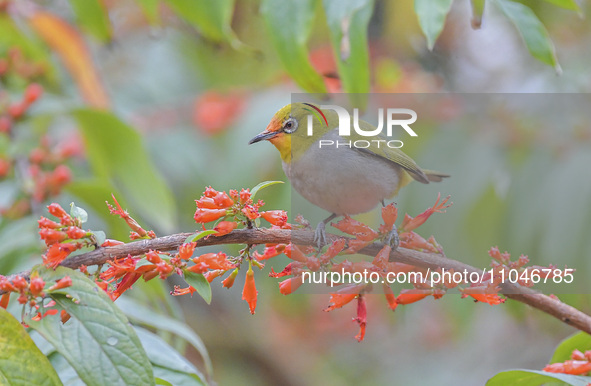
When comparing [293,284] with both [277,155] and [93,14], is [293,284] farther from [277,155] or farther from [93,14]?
[277,155]

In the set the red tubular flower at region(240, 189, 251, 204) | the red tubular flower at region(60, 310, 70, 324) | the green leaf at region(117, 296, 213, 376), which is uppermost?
the red tubular flower at region(240, 189, 251, 204)

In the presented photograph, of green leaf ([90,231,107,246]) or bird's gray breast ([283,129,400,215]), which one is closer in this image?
green leaf ([90,231,107,246])

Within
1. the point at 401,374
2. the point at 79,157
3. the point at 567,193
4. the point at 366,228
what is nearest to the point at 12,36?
the point at 79,157

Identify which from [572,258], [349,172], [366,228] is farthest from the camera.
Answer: [572,258]

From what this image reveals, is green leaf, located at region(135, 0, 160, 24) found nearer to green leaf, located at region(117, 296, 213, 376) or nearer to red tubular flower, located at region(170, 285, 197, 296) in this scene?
green leaf, located at region(117, 296, 213, 376)

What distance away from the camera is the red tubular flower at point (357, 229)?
1.40 m

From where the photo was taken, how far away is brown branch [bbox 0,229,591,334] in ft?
4.33

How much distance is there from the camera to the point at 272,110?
372 centimetres

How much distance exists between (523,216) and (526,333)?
2.41 metres

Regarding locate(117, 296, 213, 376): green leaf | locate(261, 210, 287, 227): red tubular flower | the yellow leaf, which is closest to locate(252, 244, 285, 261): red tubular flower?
A: locate(261, 210, 287, 227): red tubular flower

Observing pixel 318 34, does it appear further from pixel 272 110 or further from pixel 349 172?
pixel 349 172

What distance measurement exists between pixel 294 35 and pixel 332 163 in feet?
1.23

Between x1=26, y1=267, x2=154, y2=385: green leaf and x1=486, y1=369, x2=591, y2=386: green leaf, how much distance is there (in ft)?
2.46

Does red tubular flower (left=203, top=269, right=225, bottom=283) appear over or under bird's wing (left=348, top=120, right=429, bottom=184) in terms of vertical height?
under
